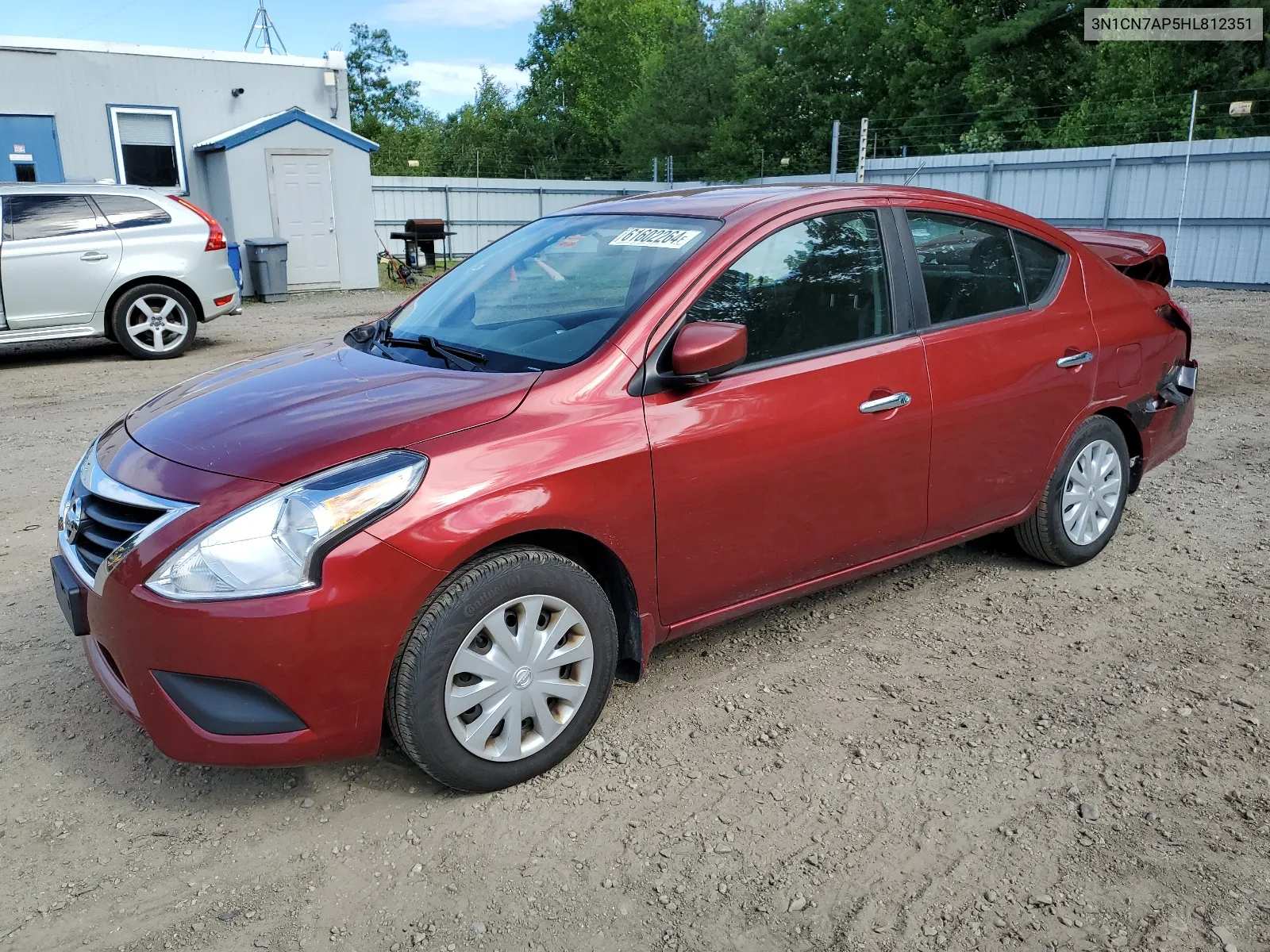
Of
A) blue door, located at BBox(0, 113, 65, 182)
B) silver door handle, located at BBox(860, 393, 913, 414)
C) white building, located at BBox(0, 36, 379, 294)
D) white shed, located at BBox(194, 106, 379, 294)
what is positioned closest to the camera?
silver door handle, located at BBox(860, 393, 913, 414)

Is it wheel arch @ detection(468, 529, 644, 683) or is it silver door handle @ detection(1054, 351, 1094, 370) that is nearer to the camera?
wheel arch @ detection(468, 529, 644, 683)

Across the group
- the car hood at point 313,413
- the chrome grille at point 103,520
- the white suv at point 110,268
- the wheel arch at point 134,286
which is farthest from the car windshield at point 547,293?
the wheel arch at point 134,286

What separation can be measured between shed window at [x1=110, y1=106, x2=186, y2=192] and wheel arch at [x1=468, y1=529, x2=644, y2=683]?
51.3ft

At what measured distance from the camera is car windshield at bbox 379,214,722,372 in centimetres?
327

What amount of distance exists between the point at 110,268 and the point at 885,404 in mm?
8837

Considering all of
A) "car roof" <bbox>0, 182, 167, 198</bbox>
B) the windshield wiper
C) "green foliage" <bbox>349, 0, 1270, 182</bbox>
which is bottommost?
the windshield wiper

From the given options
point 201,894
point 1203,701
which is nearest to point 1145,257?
point 1203,701

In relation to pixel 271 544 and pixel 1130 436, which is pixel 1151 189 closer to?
pixel 1130 436

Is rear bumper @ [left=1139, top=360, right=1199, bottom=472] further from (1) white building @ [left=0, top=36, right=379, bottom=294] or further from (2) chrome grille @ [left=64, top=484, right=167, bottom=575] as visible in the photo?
(1) white building @ [left=0, top=36, right=379, bottom=294]

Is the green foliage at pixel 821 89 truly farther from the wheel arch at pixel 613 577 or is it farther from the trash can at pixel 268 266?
the wheel arch at pixel 613 577

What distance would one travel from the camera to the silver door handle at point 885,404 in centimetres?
355

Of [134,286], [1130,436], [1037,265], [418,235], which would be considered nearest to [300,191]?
[418,235]

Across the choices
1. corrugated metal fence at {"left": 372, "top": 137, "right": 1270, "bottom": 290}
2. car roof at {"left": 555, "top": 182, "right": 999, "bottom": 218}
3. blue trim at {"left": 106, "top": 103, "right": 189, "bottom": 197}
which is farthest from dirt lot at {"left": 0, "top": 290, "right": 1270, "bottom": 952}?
blue trim at {"left": 106, "top": 103, "right": 189, "bottom": 197}

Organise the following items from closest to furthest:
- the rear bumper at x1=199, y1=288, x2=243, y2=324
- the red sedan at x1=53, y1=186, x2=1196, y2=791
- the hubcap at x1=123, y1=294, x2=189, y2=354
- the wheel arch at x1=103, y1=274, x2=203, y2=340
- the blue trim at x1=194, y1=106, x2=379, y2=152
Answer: the red sedan at x1=53, y1=186, x2=1196, y2=791 < the wheel arch at x1=103, y1=274, x2=203, y2=340 < the hubcap at x1=123, y1=294, x2=189, y2=354 < the rear bumper at x1=199, y1=288, x2=243, y2=324 < the blue trim at x1=194, y1=106, x2=379, y2=152
